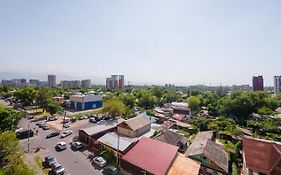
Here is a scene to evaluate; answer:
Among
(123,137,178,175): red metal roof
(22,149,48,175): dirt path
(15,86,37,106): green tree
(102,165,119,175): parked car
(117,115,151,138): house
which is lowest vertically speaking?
Answer: (102,165,119,175): parked car

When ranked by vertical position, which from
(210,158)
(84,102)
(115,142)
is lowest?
(210,158)

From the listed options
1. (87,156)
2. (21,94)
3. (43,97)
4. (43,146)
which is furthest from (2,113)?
(21,94)

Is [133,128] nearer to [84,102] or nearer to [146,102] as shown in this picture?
[146,102]

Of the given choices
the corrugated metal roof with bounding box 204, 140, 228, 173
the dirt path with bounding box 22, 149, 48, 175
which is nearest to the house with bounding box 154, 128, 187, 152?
the corrugated metal roof with bounding box 204, 140, 228, 173

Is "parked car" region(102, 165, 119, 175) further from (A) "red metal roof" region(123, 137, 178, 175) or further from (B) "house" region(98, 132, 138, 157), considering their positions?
(B) "house" region(98, 132, 138, 157)

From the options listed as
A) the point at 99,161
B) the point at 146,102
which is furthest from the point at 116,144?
the point at 146,102

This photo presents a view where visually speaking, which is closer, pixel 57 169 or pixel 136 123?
pixel 57 169

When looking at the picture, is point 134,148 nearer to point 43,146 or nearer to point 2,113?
point 43,146
